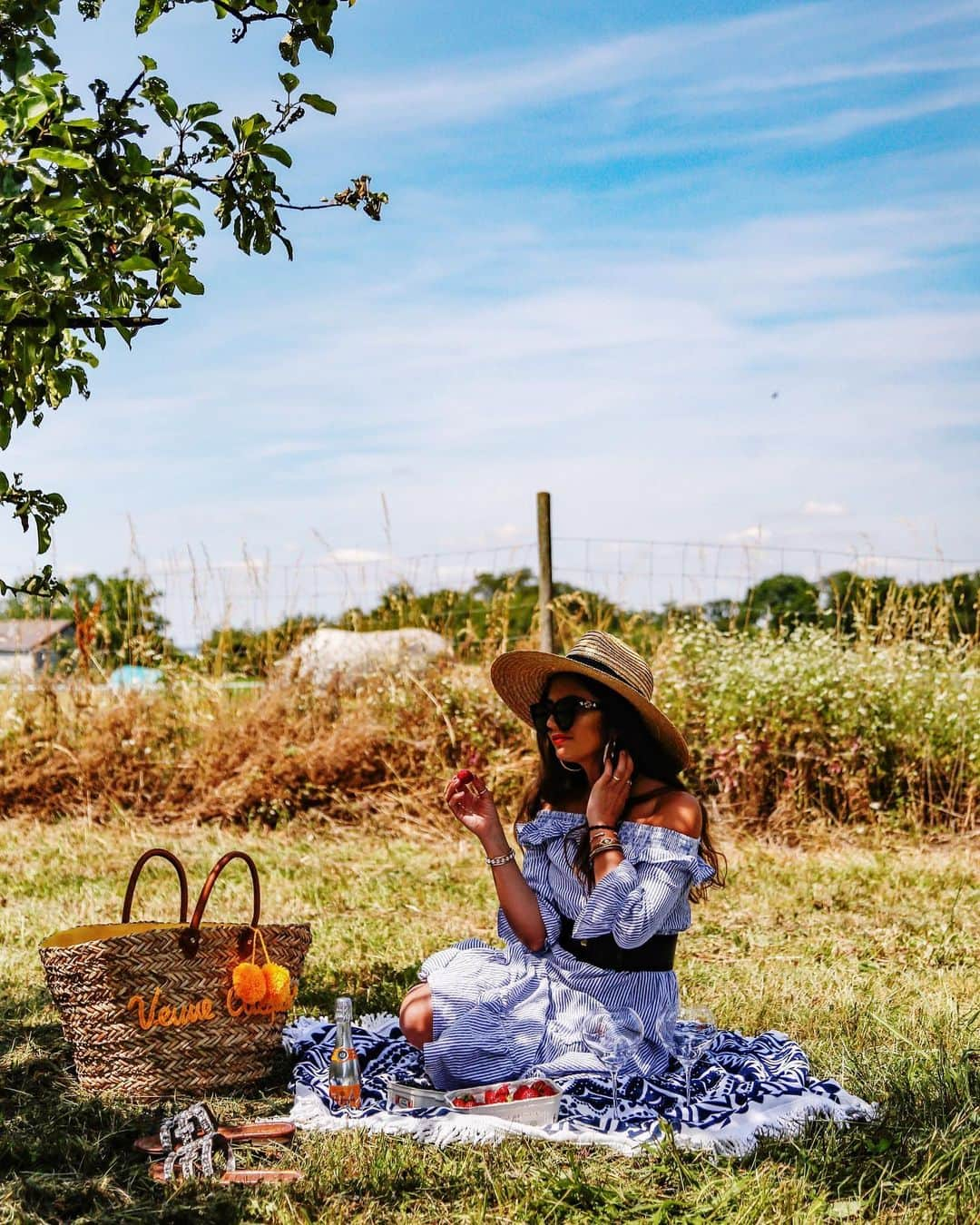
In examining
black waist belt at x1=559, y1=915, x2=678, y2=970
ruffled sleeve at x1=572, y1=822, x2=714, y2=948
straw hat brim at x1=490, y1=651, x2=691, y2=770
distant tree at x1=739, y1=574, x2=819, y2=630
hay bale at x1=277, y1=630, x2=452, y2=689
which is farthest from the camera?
distant tree at x1=739, y1=574, x2=819, y2=630

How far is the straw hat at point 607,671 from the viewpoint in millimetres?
3518

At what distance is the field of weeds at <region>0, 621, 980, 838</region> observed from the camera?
7.25 metres

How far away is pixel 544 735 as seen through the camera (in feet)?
12.2

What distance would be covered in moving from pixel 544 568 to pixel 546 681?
446 centimetres

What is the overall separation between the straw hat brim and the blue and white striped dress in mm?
274

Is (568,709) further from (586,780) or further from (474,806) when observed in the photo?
(474,806)

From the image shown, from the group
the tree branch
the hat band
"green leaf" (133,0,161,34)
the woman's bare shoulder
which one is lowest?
the woman's bare shoulder

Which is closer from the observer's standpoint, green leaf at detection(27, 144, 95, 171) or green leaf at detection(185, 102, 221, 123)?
green leaf at detection(27, 144, 95, 171)

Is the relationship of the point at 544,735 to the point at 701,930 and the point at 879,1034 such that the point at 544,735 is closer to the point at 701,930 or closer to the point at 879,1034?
the point at 879,1034

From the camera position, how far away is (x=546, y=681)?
152 inches

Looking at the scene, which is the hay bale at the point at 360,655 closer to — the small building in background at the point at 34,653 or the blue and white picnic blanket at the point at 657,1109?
the small building in background at the point at 34,653

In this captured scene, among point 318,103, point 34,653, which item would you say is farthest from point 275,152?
point 34,653

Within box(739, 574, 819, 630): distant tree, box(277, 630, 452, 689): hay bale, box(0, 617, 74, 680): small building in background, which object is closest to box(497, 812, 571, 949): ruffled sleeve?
box(277, 630, 452, 689): hay bale

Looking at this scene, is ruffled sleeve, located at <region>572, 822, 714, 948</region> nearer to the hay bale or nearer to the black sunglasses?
the black sunglasses
